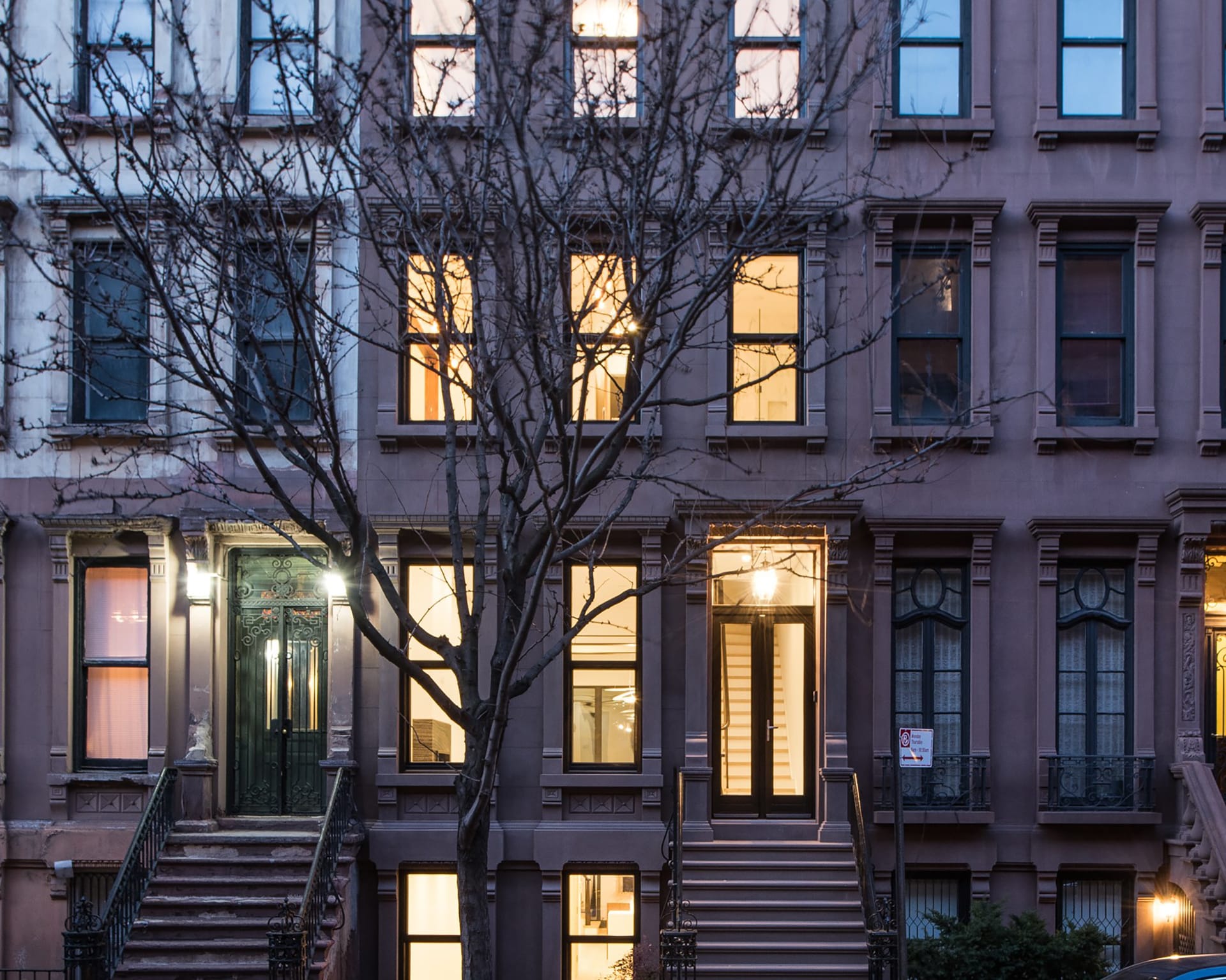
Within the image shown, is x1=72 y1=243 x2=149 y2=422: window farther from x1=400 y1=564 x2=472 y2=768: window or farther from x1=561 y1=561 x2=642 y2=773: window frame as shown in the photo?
x1=561 y1=561 x2=642 y2=773: window frame

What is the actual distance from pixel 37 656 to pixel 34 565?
1025 mm

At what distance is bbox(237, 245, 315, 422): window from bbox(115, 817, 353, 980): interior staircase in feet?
14.8

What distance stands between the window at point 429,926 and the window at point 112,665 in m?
3.34

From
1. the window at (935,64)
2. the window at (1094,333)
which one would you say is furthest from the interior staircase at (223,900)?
the window at (935,64)

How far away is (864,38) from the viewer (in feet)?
46.5

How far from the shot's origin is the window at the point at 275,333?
947cm

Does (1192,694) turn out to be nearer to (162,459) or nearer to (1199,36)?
(1199,36)

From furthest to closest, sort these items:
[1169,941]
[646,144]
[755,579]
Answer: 1. [755,579]
2. [1169,941]
3. [646,144]

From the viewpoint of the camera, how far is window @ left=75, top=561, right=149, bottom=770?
14305 mm

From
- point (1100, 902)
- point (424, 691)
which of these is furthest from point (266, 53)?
point (1100, 902)

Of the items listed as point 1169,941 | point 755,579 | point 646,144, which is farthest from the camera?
point 755,579

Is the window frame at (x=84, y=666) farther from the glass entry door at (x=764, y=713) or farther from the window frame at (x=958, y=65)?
the window frame at (x=958, y=65)

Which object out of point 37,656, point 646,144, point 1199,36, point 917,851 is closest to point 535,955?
point 917,851

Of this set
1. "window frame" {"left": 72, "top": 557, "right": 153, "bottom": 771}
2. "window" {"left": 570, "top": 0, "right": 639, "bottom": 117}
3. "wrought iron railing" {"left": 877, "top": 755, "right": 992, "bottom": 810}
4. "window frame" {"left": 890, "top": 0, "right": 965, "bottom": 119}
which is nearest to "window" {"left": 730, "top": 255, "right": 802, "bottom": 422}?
"window frame" {"left": 890, "top": 0, "right": 965, "bottom": 119}
